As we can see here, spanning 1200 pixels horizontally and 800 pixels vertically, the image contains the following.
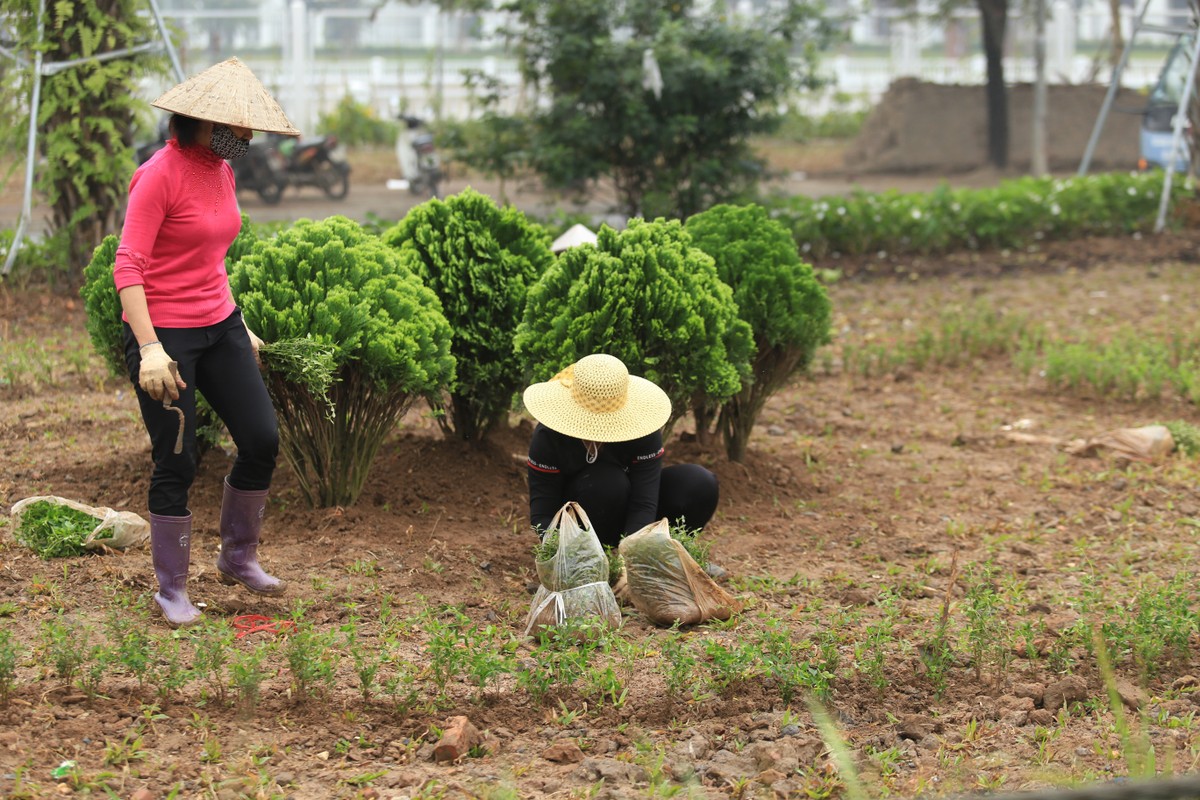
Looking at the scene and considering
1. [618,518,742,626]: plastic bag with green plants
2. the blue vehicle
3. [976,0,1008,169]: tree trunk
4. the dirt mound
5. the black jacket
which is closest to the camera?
[618,518,742,626]: plastic bag with green plants

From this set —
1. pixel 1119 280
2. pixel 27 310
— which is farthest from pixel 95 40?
pixel 1119 280

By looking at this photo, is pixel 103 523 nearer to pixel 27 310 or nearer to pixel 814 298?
pixel 814 298

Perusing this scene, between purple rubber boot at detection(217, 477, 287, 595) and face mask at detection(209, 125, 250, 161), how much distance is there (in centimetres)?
109

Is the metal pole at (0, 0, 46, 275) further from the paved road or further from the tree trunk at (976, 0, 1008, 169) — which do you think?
the tree trunk at (976, 0, 1008, 169)

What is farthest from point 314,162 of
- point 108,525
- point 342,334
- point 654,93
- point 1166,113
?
point 108,525

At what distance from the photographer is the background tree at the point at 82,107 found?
8.52 meters

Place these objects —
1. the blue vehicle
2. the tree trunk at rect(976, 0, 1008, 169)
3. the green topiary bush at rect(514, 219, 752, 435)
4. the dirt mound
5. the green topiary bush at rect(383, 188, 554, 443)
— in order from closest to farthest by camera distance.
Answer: the green topiary bush at rect(514, 219, 752, 435) → the green topiary bush at rect(383, 188, 554, 443) → the blue vehicle → the tree trunk at rect(976, 0, 1008, 169) → the dirt mound

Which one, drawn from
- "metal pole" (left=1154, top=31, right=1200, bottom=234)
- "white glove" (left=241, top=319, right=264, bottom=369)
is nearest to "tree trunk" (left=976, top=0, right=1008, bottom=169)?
"metal pole" (left=1154, top=31, right=1200, bottom=234)

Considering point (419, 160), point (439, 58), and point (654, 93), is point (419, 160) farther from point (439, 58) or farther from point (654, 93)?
point (439, 58)

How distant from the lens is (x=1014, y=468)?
21.7ft

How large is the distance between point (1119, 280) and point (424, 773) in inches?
366

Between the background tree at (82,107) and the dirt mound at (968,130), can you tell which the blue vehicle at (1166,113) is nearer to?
the dirt mound at (968,130)

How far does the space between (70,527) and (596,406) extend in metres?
1.95

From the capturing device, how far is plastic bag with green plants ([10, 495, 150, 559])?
470 cm
